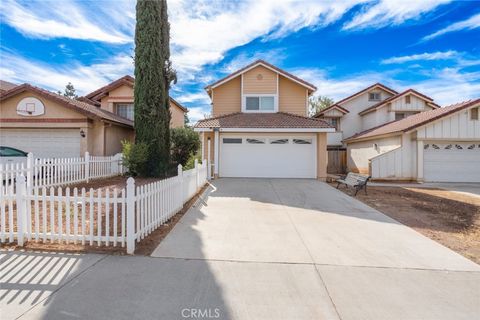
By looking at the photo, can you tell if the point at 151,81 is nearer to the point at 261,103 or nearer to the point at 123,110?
the point at 261,103

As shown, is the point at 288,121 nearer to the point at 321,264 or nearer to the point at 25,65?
the point at 321,264

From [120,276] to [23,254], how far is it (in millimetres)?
1999

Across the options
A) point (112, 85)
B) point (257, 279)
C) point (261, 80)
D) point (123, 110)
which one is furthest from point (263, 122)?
point (112, 85)

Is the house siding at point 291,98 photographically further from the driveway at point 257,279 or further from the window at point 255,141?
the driveway at point 257,279

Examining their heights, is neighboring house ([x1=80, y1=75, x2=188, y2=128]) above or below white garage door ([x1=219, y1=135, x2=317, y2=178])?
above

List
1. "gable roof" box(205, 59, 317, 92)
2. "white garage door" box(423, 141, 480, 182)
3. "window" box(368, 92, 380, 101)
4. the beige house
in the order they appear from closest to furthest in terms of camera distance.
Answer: the beige house → "white garage door" box(423, 141, 480, 182) → "gable roof" box(205, 59, 317, 92) → "window" box(368, 92, 380, 101)

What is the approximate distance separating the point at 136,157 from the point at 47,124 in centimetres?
683

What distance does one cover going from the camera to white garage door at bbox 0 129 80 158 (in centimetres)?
1423

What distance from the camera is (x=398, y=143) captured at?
1500 centimetres

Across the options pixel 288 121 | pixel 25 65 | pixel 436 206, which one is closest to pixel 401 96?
pixel 288 121

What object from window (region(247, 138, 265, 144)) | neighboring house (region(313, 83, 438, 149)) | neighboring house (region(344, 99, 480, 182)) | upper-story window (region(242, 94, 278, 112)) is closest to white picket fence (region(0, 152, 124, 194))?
window (region(247, 138, 265, 144))

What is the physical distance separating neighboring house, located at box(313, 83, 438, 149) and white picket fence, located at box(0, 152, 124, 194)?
18.2 metres

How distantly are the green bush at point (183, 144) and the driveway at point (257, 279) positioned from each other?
442 inches

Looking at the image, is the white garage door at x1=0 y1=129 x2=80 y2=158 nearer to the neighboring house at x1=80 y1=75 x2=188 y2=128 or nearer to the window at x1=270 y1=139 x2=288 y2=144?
the neighboring house at x1=80 y1=75 x2=188 y2=128
